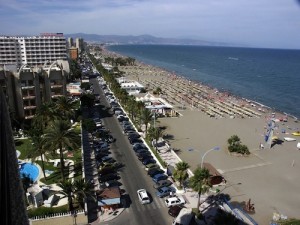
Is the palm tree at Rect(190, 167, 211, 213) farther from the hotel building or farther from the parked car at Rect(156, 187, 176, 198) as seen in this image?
the hotel building

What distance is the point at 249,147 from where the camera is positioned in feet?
186

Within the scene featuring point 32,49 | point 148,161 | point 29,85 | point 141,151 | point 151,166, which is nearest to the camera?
point 151,166

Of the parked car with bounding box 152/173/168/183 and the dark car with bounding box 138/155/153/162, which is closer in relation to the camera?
the parked car with bounding box 152/173/168/183

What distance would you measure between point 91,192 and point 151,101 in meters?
53.0

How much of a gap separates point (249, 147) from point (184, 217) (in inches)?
1199

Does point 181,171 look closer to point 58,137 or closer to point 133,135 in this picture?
point 58,137

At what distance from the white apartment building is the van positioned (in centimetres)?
14844

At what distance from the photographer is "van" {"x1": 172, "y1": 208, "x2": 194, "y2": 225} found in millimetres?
30391

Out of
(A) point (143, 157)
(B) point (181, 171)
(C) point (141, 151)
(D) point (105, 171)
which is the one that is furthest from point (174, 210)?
(C) point (141, 151)

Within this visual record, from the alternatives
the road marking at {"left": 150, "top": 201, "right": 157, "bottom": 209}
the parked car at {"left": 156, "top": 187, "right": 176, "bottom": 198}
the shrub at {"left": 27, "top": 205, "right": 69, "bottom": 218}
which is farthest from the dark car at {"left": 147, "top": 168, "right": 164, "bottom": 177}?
the shrub at {"left": 27, "top": 205, "right": 69, "bottom": 218}

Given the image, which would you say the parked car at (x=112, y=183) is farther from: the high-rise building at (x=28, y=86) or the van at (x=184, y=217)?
the high-rise building at (x=28, y=86)

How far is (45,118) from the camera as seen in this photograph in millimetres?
49219

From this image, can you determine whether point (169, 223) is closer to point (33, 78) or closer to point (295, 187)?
point (295, 187)

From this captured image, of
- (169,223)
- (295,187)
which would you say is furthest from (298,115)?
(169,223)
